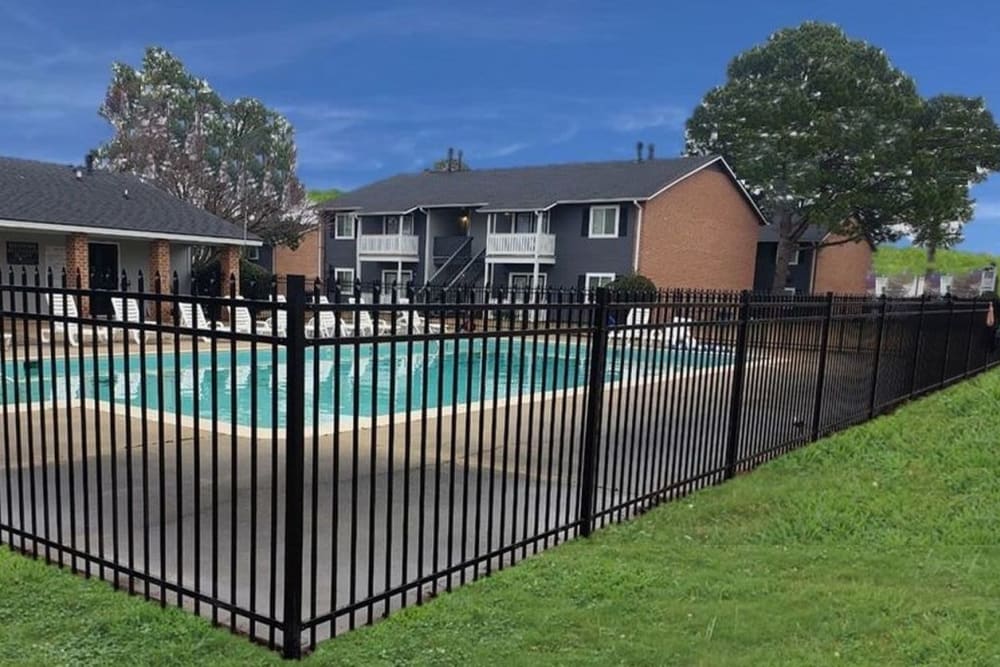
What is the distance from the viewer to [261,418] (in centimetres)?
1013

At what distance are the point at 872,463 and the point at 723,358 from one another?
2.02 m

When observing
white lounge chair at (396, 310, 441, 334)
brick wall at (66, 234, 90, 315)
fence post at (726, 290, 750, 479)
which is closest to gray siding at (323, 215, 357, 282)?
brick wall at (66, 234, 90, 315)

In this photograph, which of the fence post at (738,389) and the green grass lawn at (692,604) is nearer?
the green grass lawn at (692,604)

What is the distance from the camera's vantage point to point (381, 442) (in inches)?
289

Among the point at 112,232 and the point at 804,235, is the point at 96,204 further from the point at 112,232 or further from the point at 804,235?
the point at 804,235

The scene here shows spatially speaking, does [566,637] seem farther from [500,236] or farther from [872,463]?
[500,236]

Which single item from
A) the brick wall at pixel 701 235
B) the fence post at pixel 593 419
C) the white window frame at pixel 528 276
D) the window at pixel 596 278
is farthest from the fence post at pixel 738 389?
the white window frame at pixel 528 276

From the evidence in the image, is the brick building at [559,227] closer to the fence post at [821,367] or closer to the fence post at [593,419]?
the fence post at [821,367]

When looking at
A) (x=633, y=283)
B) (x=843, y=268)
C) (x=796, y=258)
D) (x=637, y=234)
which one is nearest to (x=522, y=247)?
(x=637, y=234)

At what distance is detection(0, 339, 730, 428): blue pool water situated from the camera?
3.61 metres

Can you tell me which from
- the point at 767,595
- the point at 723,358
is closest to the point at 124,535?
the point at 767,595

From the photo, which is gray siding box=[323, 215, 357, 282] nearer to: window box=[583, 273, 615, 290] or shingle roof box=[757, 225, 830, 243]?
window box=[583, 273, 615, 290]

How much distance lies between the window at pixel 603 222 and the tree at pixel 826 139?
11507mm

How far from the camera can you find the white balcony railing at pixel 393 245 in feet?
114
